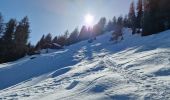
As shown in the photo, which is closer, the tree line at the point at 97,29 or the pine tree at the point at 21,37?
the tree line at the point at 97,29

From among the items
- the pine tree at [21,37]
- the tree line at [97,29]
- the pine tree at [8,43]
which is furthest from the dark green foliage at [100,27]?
the pine tree at [8,43]

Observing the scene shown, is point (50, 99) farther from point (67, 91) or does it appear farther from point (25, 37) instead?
point (25, 37)

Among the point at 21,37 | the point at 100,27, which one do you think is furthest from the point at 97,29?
the point at 21,37

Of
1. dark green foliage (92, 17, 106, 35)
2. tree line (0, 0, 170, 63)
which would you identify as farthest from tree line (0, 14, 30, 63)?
dark green foliage (92, 17, 106, 35)

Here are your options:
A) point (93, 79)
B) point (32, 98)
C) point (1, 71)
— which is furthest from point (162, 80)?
point (1, 71)

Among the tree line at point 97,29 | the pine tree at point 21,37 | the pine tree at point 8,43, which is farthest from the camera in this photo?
the pine tree at point 21,37

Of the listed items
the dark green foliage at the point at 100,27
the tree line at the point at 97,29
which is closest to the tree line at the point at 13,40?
the tree line at the point at 97,29

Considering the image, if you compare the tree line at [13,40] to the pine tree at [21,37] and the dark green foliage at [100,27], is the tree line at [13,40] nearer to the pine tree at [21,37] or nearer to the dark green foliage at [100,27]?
the pine tree at [21,37]

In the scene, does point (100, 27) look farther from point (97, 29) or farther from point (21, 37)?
point (21, 37)

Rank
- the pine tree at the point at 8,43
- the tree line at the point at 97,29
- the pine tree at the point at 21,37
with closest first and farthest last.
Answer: the tree line at the point at 97,29 < the pine tree at the point at 8,43 < the pine tree at the point at 21,37

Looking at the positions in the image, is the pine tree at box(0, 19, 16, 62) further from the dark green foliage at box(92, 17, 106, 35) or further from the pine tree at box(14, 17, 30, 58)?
the dark green foliage at box(92, 17, 106, 35)

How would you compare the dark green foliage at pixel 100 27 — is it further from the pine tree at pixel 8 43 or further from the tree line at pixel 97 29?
the pine tree at pixel 8 43

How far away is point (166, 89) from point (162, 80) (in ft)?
5.51

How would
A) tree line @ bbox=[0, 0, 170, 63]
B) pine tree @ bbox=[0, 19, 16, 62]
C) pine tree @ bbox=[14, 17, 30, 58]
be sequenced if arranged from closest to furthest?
tree line @ bbox=[0, 0, 170, 63] → pine tree @ bbox=[0, 19, 16, 62] → pine tree @ bbox=[14, 17, 30, 58]
